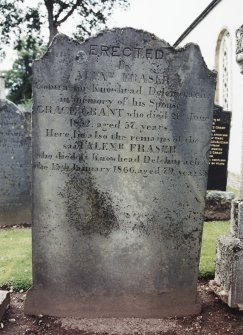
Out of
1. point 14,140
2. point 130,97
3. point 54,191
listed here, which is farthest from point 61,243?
point 14,140

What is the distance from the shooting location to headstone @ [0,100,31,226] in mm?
6543

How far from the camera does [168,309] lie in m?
3.46

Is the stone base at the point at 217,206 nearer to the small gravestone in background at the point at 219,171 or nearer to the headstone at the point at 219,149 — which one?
the small gravestone in background at the point at 219,171

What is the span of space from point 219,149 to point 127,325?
4.67 metres

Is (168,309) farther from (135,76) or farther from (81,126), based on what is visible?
(135,76)

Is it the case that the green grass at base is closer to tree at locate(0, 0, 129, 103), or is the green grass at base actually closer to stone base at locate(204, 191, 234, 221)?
stone base at locate(204, 191, 234, 221)

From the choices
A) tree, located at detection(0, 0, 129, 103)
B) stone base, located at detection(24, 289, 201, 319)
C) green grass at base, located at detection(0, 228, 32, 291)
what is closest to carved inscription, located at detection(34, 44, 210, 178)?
stone base, located at detection(24, 289, 201, 319)

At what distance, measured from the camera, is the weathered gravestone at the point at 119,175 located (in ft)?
10.7

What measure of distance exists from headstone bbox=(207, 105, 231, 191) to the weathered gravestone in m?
3.95

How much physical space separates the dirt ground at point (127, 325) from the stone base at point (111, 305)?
0.06m

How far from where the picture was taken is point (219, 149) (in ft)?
23.8

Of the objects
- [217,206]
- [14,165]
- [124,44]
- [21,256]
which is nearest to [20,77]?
[14,165]

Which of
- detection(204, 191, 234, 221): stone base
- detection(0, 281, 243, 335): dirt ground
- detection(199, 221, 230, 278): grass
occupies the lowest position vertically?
detection(0, 281, 243, 335): dirt ground

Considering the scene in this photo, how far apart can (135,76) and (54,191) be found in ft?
3.92
